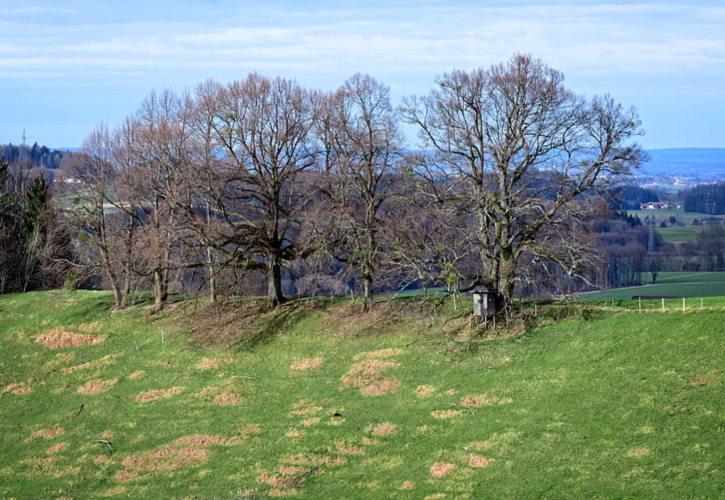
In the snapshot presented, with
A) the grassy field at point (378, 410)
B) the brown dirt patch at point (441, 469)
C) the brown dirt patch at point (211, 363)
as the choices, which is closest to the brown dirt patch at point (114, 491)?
the grassy field at point (378, 410)

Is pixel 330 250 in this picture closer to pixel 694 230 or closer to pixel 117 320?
pixel 117 320

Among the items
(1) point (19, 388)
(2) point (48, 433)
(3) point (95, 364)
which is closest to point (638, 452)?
(2) point (48, 433)

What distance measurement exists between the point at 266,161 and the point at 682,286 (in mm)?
53499

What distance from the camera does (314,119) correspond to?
51500 mm

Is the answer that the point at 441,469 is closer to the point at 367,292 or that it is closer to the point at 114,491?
the point at 114,491

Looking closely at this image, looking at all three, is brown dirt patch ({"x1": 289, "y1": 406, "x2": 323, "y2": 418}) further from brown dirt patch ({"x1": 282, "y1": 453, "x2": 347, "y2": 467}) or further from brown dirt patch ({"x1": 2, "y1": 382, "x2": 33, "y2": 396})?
brown dirt patch ({"x1": 2, "y1": 382, "x2": 33, "y2": 396})

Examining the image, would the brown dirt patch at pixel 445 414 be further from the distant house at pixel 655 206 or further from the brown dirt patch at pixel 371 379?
the distant house at pixel 655 206

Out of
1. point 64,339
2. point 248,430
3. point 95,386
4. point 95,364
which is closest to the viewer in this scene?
point 248,430

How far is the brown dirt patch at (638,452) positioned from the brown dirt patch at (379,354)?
54.5 feet

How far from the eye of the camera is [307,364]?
43.6 m

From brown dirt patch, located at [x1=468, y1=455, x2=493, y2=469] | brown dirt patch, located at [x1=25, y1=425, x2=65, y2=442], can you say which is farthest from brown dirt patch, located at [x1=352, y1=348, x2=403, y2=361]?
brown dirt patch, located at [x1=25, y1=425, x2=65, y2=442]

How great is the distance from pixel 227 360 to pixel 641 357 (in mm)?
22642

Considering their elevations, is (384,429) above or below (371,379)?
below

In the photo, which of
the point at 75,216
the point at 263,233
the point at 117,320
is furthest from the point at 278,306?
the point at 75,216
